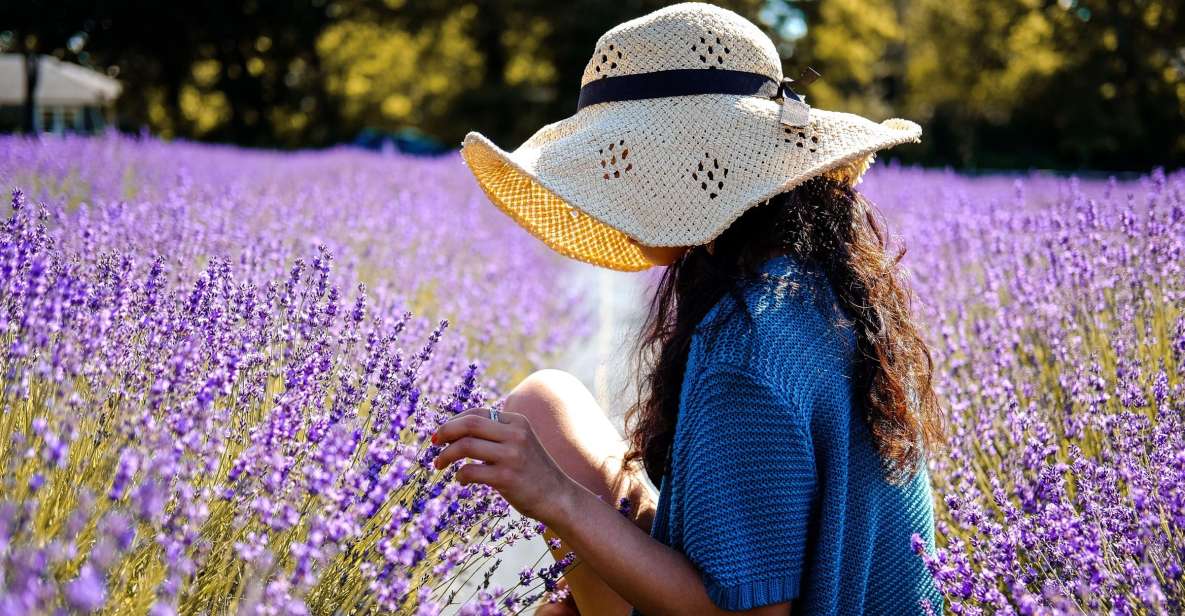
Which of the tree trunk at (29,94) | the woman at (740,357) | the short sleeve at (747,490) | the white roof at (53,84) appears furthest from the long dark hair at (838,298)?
the white roof at (53,84)

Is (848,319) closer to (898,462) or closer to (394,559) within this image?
(898,462)

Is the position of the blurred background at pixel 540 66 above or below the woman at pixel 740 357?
below

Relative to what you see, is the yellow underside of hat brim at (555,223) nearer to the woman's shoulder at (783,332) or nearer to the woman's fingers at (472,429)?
the woman's shoulder at (783,332)

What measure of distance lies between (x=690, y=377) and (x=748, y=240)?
0.89ft

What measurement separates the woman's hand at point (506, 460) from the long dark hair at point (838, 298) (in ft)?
1.07

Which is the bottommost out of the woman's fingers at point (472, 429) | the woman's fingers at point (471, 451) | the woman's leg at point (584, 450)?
the woman's leg at point (584, 450)

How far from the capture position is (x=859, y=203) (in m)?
1.71

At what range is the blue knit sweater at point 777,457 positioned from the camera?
1374mm

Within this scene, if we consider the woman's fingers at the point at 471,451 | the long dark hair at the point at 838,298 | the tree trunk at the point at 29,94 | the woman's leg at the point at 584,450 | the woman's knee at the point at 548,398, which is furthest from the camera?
the tree trunk at the point at 29,94

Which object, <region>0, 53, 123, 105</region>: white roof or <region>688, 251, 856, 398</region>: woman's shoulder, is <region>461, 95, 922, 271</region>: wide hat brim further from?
<region>0, 53, 123, 105</region>: white roof

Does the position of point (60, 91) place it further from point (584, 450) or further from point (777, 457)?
point (777, 457)

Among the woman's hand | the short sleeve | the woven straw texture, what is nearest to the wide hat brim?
the woven straw texture

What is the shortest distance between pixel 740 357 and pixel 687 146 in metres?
0.40

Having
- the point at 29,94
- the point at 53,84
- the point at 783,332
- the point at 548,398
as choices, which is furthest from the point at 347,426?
the point at 53,84
